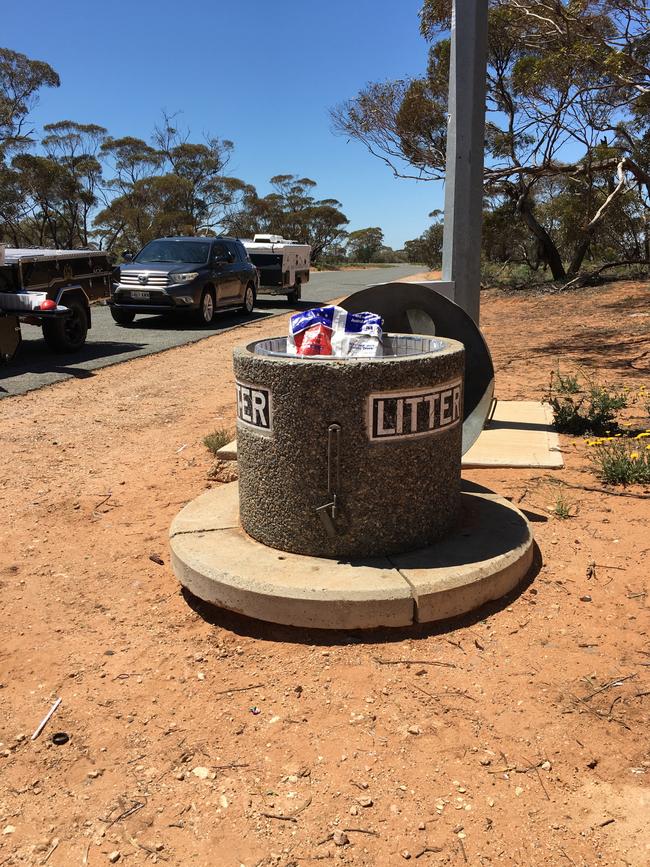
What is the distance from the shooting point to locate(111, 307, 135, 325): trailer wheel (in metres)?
15.1

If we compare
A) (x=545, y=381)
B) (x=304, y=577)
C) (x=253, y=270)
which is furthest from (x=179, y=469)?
(x=253, y=270)

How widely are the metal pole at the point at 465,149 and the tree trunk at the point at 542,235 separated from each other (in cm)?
1690

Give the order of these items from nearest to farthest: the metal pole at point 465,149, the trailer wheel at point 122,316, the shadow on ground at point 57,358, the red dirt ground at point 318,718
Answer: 1. the red dirt ground at point 318,718
2. the metal pole at point 465,149
3. the shadow on ground at point 57,358
4. the trailer wheel at point 122,316

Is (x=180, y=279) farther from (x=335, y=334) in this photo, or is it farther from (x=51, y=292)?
(x=335, y=334)

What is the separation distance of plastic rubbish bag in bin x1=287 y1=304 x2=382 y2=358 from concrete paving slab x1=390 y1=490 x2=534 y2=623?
1.03 m

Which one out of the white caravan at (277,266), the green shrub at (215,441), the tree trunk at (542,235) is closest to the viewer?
the green shrub at (215,441)

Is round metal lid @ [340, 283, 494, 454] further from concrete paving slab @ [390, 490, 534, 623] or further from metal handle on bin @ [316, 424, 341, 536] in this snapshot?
metal handle on bin @ [316, 424, 341, 536]

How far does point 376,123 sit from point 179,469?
17.5 metres

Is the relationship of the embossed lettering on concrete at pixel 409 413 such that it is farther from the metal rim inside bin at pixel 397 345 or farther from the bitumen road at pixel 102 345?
the bitumen road at pixel 102 345

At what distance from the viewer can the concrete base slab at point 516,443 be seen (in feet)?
17.7

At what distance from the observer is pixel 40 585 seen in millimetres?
3832

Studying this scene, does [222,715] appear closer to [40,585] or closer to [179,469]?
[40,585]

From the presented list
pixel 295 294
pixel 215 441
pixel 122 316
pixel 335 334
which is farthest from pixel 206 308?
pixel 335 334

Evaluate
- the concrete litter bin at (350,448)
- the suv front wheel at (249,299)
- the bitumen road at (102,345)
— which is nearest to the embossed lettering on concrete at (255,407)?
the concrete litter bin at (350,448)
